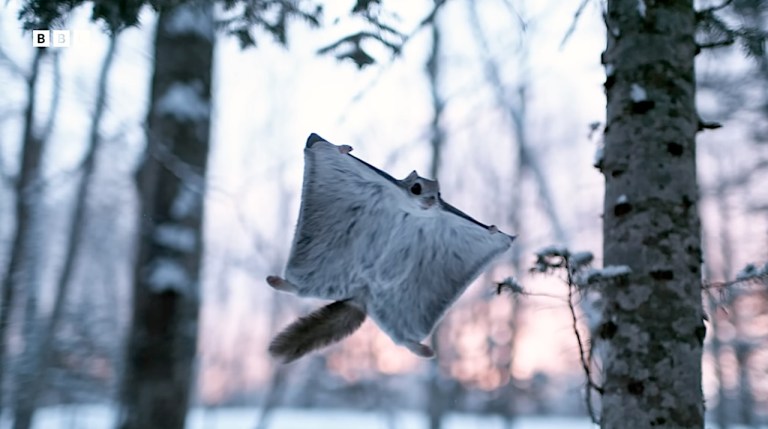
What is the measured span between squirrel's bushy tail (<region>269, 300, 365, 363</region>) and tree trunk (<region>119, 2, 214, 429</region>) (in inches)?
79.7

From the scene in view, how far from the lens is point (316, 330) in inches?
60.8

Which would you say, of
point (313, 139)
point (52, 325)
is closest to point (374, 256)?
point (313, 139)

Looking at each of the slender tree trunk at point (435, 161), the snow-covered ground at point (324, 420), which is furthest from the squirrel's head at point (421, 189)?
the snow-covered ground at point (324, 420)

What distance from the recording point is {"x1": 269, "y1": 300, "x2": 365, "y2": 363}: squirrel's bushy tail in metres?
1.51

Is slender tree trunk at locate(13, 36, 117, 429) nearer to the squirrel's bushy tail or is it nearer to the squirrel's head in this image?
the squirrel's bushy tail

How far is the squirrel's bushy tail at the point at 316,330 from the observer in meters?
1.51

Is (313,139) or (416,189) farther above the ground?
(313,139)

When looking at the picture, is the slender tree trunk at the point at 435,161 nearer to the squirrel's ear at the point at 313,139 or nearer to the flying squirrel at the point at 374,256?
the flying squirrel at the point at 374,256

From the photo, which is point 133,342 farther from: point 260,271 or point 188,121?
point 260,271

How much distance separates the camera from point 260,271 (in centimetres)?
700

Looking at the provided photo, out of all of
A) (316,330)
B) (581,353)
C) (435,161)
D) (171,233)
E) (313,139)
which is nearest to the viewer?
(313,139)

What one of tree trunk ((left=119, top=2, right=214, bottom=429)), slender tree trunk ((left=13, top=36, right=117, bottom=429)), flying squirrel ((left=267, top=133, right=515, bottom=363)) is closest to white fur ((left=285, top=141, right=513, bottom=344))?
flying squirrel ((left=267, top=133, right=515, bottom=363))

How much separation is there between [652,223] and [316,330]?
0.88m

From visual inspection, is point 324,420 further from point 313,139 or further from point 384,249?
point 313,139
